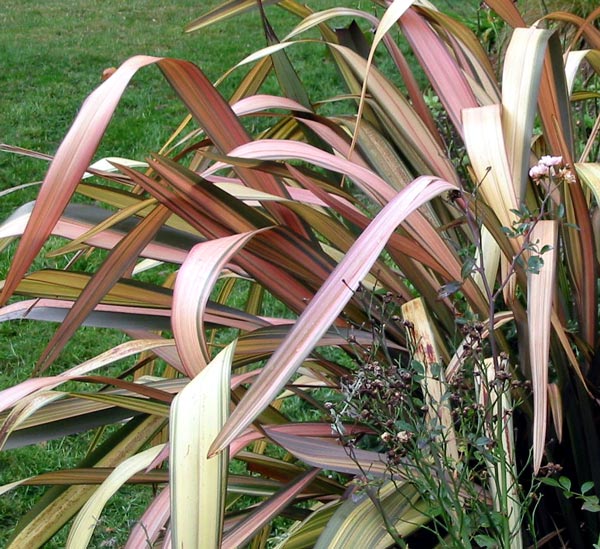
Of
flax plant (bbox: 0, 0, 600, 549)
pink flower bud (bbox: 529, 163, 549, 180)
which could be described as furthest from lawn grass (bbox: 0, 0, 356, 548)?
pink flower bud (bbox: 529, 163, 549, 180)

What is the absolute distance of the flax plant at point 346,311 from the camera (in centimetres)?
110

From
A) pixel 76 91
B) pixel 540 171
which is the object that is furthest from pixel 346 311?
pixel 76 91

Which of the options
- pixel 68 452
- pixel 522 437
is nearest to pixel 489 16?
pixel 68 452

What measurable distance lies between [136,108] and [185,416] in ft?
16.4

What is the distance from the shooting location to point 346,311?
1643 mm

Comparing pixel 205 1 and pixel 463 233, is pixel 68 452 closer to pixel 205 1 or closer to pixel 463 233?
pixel 463 233

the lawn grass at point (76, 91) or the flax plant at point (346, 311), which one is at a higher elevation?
the lawn grass at point (76, 91)

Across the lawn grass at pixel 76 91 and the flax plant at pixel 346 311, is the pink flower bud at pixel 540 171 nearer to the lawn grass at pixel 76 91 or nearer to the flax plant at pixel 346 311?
the flax plant at pixel 346 311

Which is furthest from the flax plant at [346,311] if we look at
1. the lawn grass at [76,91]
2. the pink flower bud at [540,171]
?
the lawn grass at [76,91]

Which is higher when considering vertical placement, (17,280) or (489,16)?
(489,16)

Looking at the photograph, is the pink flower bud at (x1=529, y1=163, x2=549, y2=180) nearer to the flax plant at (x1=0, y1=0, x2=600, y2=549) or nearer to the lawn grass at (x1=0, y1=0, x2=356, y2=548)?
the flax plant at (x1=0, y1=0, x2=600, y2=549)

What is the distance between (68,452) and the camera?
107 inches

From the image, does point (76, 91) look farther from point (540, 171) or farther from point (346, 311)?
point (540, 171)

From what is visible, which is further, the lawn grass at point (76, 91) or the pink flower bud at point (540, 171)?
the lawn grass at point (76, 91)
